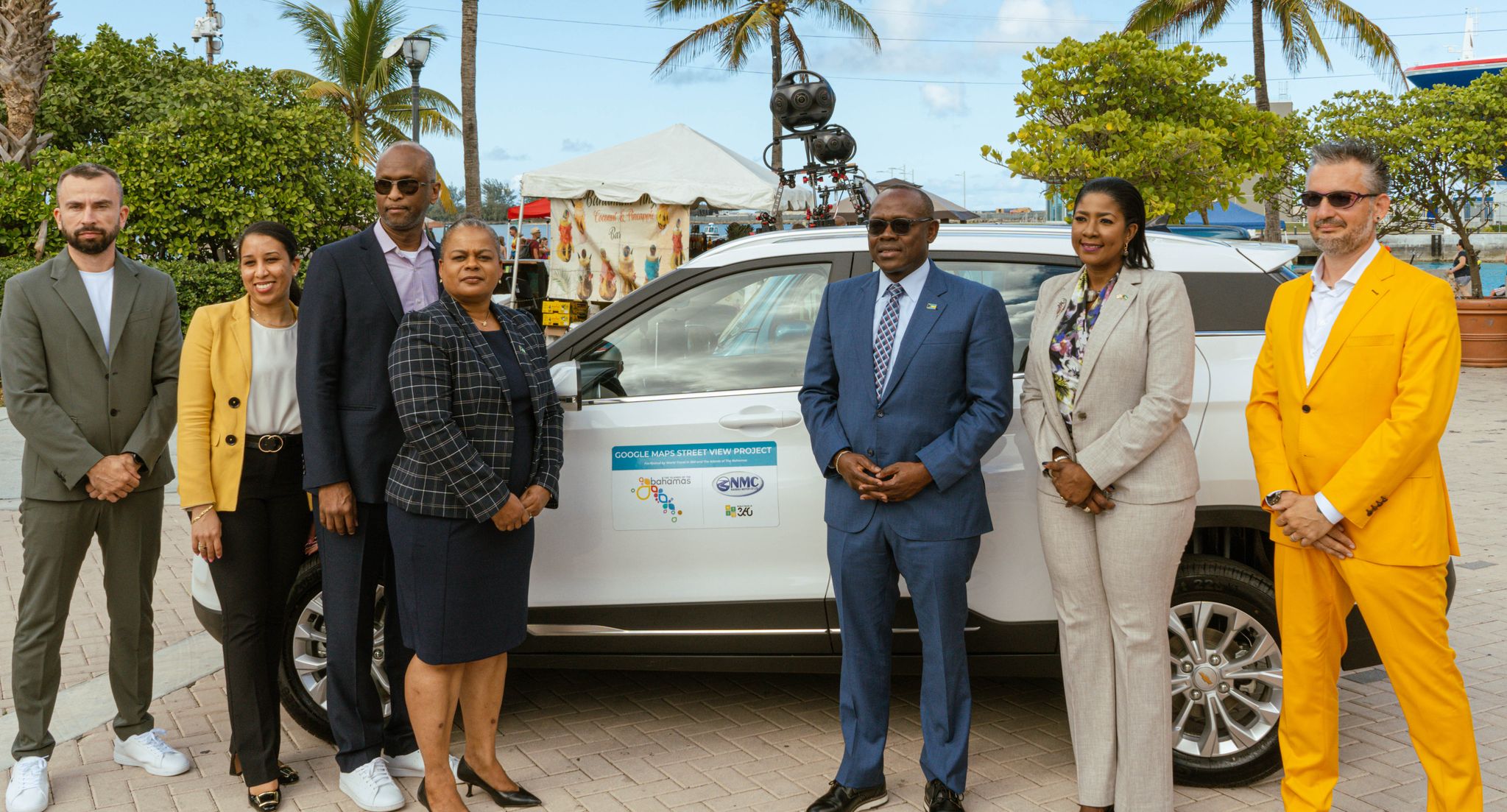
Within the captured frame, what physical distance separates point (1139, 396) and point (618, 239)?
46.1ft

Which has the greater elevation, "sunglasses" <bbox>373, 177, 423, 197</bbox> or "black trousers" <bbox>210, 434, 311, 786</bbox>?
"sunglasses" <bbox>373, 177, 423, 197</bbox>

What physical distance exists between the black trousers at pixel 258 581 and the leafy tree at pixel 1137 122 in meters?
14.2

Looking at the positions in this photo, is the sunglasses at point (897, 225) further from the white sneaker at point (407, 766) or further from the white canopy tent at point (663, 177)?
the white canopy tent at point (663, 177)

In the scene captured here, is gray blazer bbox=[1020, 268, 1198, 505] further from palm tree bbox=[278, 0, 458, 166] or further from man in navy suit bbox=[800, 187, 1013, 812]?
palm tree bbox=[278, 0, 458, 166]

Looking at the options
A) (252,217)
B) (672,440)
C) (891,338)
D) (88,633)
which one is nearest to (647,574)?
(672,440)

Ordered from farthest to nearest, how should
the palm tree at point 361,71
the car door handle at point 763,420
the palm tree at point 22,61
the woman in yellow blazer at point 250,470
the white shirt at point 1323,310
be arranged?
the palm tree at point 361,71 < the palm tree at point 22,61 < the car door handle at point 763,420 < the woman in yellow blazer at point 250,470 < the white shirt at point 1323,310

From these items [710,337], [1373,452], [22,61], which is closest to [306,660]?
[710,337]

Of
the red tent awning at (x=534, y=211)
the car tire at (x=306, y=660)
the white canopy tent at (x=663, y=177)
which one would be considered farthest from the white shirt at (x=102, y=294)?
the red tent awning at (x=534, y=211)

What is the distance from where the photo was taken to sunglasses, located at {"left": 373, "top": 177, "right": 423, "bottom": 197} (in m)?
3.76

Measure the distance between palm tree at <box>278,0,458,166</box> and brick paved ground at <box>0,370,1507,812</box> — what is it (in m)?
26.8

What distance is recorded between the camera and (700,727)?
15.0 feet

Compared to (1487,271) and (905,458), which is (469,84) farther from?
(1487,271)

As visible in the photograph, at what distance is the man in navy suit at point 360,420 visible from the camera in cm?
361

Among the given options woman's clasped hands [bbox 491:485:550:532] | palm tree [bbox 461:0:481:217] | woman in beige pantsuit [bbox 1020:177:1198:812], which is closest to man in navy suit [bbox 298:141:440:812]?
woman's clasped hands [bbox 491:485:550:532]
